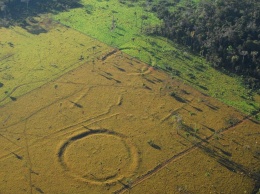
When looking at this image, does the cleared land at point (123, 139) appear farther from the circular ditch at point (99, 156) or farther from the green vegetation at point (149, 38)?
the green vegetation at point (149, 38)

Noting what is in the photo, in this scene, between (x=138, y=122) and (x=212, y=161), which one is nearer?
(x=212, y=161)

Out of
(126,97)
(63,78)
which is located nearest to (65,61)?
(63,78)

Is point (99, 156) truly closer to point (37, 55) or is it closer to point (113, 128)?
point (113, 128)

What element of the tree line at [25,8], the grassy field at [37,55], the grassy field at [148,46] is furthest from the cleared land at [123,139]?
the tree line at [25,8]

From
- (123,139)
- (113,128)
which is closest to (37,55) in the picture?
(113,128)

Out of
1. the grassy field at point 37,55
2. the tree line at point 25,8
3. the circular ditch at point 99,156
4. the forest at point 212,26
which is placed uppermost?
the forest at point 212,26

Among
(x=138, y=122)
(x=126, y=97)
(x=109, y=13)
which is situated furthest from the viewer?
(x=109, y=13)

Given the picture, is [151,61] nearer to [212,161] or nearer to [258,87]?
[258,87]
